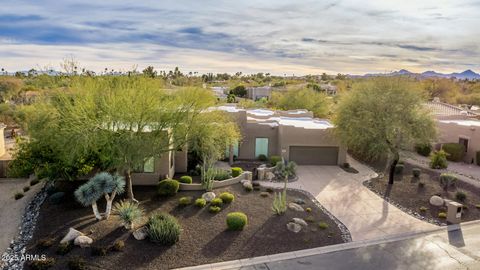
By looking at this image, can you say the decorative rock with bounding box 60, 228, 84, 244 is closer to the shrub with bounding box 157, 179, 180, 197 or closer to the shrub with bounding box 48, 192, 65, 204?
the shrub with bounding box 48, 192, 65, 204

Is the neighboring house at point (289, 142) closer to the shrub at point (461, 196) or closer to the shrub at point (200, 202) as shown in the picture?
the shrub at point (461, 196)

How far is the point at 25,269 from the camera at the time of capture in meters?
12.4

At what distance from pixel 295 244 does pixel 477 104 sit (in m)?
62.3

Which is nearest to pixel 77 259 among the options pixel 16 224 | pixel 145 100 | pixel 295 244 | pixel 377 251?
pixel 16 224

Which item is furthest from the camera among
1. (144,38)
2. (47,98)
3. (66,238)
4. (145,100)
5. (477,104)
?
(477,104)

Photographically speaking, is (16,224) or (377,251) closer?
(377,251)

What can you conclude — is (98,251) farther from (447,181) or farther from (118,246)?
(447,181)

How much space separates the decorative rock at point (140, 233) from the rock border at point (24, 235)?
13.6ft

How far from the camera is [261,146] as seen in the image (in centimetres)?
2848

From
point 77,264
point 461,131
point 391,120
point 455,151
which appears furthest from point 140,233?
point 461,131

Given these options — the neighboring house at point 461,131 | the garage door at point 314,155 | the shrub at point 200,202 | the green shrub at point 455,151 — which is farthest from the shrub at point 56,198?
the green shrub at point 455,151

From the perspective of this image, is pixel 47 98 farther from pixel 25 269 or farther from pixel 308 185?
pixel 308 185

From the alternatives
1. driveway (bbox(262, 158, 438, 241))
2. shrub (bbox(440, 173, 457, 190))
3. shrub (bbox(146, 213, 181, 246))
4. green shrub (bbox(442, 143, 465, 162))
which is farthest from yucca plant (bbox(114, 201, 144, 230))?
green shrub (bbox(442, 143, 465, 162))

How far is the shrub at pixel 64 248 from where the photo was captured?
43.1ft
